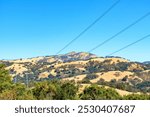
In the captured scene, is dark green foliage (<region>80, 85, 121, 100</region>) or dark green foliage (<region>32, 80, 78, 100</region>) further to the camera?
dark green foliage (<region>80, 85, 121, 100</region>)

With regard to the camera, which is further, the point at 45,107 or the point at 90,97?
the point at 90,97

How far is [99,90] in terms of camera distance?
132500 mm

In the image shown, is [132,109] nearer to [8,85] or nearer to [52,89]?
[8,85]

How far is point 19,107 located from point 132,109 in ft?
17.0

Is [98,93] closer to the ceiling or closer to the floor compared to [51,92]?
closer to the floor

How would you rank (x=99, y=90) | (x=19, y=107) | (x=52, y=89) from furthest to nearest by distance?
1. (x=99, y=90)
2. (x=52, y=89)
3. (x=19, y=107)

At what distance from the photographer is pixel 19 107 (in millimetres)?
17750

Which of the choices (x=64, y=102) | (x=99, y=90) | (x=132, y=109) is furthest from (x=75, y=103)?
(x=99, y=90)

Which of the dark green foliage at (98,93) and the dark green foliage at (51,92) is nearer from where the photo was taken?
the dark green foliage at (51,92)

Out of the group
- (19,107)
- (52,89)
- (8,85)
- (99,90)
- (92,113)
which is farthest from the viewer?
(99,90)

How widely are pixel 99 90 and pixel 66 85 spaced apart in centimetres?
1172

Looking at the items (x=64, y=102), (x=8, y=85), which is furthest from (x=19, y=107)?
(x=8, y=85)

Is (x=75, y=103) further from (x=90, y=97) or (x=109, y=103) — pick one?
(x=90, y=97)

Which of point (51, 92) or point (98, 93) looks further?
point (98, 93)
